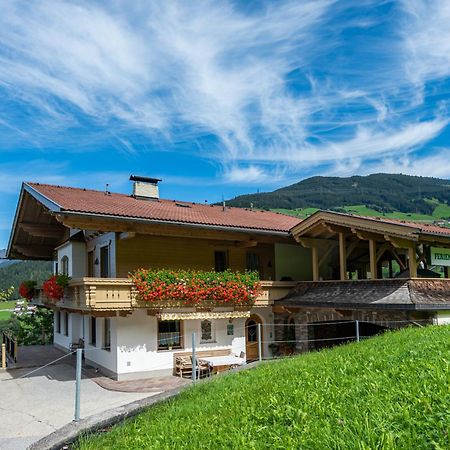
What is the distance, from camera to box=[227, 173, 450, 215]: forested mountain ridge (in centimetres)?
11931

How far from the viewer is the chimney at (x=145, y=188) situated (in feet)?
72.4

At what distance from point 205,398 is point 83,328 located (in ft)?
49.8

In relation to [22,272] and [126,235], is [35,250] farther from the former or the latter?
[22,272]

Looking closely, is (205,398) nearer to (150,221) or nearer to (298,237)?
(150,221)

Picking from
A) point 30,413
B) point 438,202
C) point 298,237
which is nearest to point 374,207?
point 438,202

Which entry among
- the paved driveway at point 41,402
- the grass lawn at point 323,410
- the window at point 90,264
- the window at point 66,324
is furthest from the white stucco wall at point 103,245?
the grass lawn at point 323,410

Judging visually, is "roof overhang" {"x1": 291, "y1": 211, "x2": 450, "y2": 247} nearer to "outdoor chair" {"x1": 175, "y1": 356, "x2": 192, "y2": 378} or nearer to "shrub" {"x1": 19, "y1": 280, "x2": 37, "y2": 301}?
"outdoor chair" {"x1": 175, "y1": 356, "x2": 192, "y2": 378}

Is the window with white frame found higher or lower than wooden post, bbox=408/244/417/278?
lower

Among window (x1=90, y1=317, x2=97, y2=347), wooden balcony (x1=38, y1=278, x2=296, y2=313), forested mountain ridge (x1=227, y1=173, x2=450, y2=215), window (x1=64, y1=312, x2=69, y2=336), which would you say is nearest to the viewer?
wooden balcony (x1=38, y1=278, x2=296, y2=313)

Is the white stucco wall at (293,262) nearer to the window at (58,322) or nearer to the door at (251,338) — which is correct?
the door at (251,338)

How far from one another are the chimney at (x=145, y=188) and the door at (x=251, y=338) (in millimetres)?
7513

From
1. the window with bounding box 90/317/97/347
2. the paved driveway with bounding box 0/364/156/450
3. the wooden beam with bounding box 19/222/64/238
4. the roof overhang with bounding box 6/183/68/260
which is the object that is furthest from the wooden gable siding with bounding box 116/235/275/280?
the wooden beam with bounding box 19/222/64/238

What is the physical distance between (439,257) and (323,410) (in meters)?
13.2

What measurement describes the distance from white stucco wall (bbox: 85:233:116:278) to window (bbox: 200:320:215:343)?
3849 millimetres
